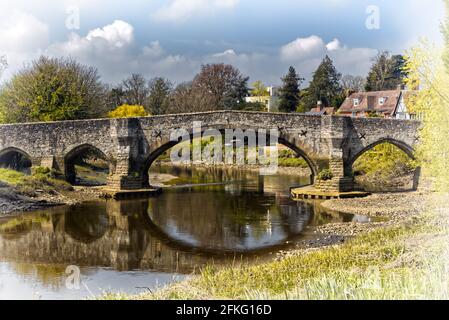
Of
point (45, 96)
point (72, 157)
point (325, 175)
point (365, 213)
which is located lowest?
point (365, 213)

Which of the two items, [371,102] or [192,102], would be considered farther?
[192,102]

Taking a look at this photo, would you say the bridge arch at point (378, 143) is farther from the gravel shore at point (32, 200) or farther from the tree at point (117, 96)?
the tree at point (117, 96)

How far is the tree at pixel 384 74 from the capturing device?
237ft

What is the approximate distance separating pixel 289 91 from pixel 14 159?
43386 millimetres

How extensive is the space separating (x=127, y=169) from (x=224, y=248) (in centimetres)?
1550

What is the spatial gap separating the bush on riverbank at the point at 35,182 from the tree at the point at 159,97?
41137 millimetres

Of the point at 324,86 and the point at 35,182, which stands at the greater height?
the point at 324,86

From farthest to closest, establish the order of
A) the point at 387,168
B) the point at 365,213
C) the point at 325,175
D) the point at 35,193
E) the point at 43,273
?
the point at 387,168 < the point at 325,175 < the point at 35,193 < the point at 365,213 < the point at 43,273

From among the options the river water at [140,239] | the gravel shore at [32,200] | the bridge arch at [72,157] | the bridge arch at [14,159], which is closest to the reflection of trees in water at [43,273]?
the river water at [140,239]

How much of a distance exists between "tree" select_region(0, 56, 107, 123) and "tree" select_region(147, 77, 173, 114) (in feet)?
97.2

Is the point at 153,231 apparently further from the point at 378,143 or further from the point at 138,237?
the point at 378,143

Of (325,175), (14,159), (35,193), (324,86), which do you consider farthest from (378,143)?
Result: (324,86)

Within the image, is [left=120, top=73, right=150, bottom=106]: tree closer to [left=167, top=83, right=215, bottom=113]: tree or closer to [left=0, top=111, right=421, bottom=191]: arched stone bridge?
[left=167, top=83, right=215, bottom=113]: tree

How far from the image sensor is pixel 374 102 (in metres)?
61.1
